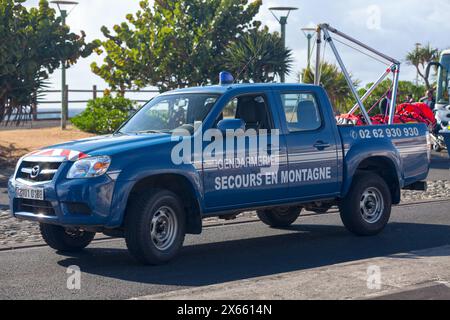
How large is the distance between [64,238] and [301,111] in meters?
3.15

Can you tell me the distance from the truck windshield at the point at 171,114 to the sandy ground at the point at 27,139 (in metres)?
11.8

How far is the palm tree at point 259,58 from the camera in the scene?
26562mm

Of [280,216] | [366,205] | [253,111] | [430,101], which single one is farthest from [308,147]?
[430,101]

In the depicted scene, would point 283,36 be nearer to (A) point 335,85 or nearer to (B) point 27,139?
(A) point 335,85

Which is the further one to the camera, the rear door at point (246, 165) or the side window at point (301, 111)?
the side window at point (301, 111)

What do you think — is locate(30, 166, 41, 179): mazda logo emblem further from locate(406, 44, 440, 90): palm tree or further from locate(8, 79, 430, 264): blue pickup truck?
locate(406, 44, 440, 90): palm tree

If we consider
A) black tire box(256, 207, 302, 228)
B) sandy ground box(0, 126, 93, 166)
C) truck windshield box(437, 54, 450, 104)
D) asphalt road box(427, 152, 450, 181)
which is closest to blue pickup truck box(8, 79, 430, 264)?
black tire box(256, 207, 302, 228)

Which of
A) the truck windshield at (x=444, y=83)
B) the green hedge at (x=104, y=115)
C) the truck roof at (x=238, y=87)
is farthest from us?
the green hedge at (x=104, y=115)

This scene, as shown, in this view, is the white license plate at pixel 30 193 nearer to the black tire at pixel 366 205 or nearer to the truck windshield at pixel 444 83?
the black tire at pixel 366 205

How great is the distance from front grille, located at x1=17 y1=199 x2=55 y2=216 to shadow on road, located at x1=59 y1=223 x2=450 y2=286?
0.68m

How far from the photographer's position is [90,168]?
29.3 ft

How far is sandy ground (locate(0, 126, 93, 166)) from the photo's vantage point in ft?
77.2

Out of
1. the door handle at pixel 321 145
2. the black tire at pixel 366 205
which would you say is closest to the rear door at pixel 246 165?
the door handle at pixel 321 145

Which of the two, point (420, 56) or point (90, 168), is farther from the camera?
point (420, 56)
